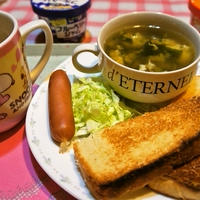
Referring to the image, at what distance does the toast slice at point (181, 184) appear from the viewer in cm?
104

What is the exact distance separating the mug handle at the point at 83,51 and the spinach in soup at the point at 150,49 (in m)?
0.07

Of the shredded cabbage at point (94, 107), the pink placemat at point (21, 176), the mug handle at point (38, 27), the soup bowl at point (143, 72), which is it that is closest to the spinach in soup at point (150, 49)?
the soup bowl at point (143, 72)

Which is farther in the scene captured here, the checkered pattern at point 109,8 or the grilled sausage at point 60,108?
the checkered pattern at point 109,8

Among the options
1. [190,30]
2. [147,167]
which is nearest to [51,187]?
[147,167]

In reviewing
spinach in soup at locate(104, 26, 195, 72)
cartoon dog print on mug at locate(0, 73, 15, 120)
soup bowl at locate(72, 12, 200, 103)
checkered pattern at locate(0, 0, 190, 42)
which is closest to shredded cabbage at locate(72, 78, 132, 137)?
soup bowl at locate(72, 12, 200, 103)

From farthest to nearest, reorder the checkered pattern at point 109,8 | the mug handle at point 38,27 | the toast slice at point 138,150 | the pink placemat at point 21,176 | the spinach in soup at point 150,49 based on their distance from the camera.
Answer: the checkered pattern at point 109,8 → the spinach in soup at point 150,49 → the mug handle at point 38,27 → the pink placemat at point 21,176 → the toast slice at point 138,150

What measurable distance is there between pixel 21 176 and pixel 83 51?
606 millimetres

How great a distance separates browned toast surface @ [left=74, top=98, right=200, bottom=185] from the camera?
1.05m

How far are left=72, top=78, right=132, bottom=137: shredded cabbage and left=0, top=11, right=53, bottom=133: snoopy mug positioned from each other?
235 mm

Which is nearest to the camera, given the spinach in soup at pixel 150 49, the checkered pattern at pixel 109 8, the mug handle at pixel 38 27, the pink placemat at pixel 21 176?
the pink placemat at pixel 21 176

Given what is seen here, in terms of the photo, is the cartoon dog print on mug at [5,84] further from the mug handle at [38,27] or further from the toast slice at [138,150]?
the toast slice at [138,150]

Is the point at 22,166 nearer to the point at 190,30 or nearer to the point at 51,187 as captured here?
the point at 51,187

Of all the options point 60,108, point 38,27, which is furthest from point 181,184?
point 38,27

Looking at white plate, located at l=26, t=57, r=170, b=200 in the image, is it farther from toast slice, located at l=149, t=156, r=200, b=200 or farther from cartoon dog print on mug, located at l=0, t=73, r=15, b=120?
cartoon dog print on mug, located at l=0, t=73, r=15, b=120
